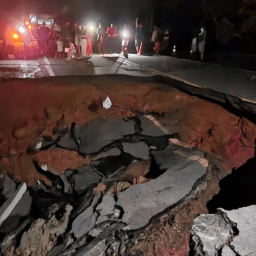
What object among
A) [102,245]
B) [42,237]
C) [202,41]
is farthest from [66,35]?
[102,245]

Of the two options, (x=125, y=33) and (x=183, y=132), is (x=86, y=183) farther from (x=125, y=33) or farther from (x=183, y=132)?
(x=125, y=33)

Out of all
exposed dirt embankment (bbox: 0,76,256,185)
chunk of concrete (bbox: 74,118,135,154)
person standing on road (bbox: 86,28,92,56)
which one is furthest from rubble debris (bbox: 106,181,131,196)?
person standing on road (bbox: 86,28,92,56)

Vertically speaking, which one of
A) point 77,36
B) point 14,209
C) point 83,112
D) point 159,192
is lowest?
point 14,209

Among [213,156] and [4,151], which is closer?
[213,156]

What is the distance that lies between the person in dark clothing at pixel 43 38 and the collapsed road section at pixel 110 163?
20.6 ft

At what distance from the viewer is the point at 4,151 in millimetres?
5367

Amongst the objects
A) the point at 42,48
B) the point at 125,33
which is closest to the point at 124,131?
the point at 125,33

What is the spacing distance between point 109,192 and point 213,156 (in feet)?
7.05

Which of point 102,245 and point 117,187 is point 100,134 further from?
point 102,245

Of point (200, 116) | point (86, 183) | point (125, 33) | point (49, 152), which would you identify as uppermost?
point (125, 33)

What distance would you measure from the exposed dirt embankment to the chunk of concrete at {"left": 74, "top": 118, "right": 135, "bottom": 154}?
23 centimetres

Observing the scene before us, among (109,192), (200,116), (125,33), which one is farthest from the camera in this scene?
(125,33)

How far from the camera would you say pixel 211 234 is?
2.25 metres

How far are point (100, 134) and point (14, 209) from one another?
234cm
